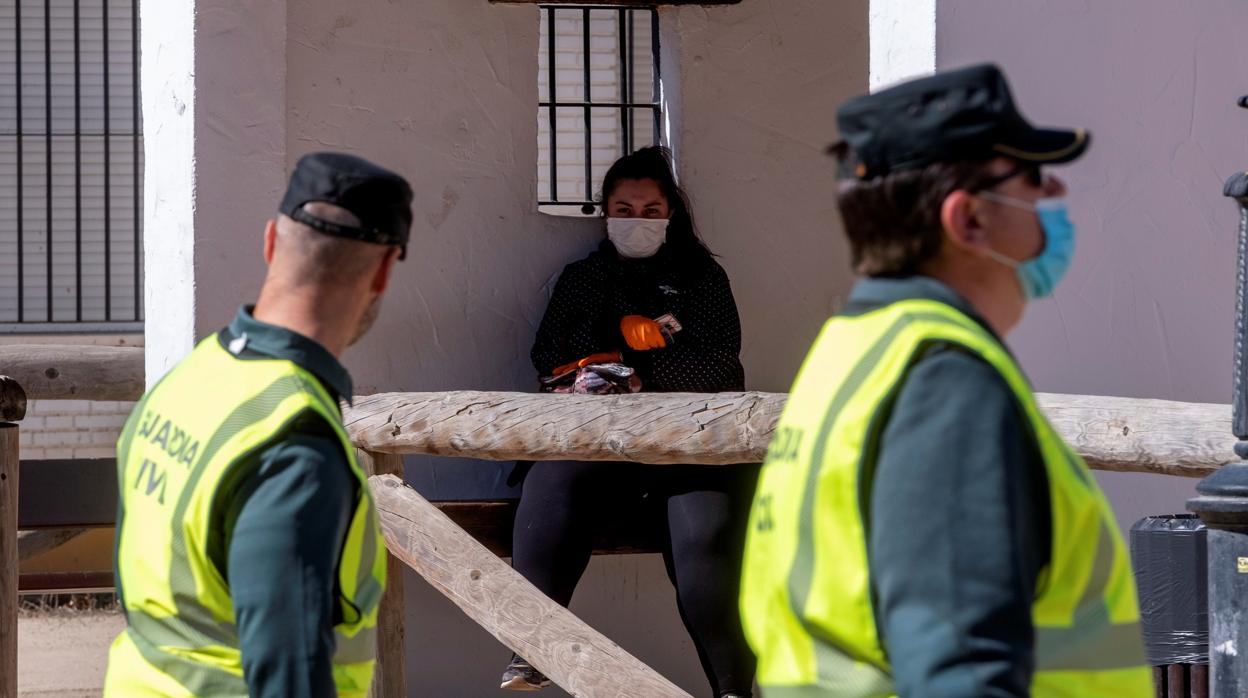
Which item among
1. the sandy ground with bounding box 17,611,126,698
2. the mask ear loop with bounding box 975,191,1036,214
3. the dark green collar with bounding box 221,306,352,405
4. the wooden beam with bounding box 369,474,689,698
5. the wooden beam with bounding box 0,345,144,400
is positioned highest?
the mask ear loop with bounding box 975,191,1036,214

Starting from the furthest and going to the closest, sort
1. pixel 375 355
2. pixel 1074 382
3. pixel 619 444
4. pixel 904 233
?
pixel 375 355, pixel 619 444, pixel 1074 382, pixel 904 233

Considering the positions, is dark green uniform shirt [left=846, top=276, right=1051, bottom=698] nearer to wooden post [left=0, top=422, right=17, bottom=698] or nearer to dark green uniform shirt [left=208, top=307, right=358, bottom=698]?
dark green uniform shirt [left=208, top=307, right=358, bottom=698]

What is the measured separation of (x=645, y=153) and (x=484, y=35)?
0.69m

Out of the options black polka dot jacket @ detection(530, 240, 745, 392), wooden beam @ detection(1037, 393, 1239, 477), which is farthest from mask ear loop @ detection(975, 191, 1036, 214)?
black polka dot jacket @ detection(530, 240, 745, 392)

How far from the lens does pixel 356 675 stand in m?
1.98

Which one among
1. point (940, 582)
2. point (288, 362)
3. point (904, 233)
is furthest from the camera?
point (288, 362)

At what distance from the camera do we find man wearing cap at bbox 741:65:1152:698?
54.1 inches

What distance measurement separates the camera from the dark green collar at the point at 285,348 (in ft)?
6.47

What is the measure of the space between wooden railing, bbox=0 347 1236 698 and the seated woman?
28 cm

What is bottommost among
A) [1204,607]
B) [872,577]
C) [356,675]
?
[1204,607]

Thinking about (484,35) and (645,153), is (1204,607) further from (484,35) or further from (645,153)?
(484,35)

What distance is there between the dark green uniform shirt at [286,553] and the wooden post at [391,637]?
9.05 ft

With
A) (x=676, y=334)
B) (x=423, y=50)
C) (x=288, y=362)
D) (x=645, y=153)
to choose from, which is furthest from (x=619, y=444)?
(x=288, y=362)

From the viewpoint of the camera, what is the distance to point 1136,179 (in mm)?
3680
